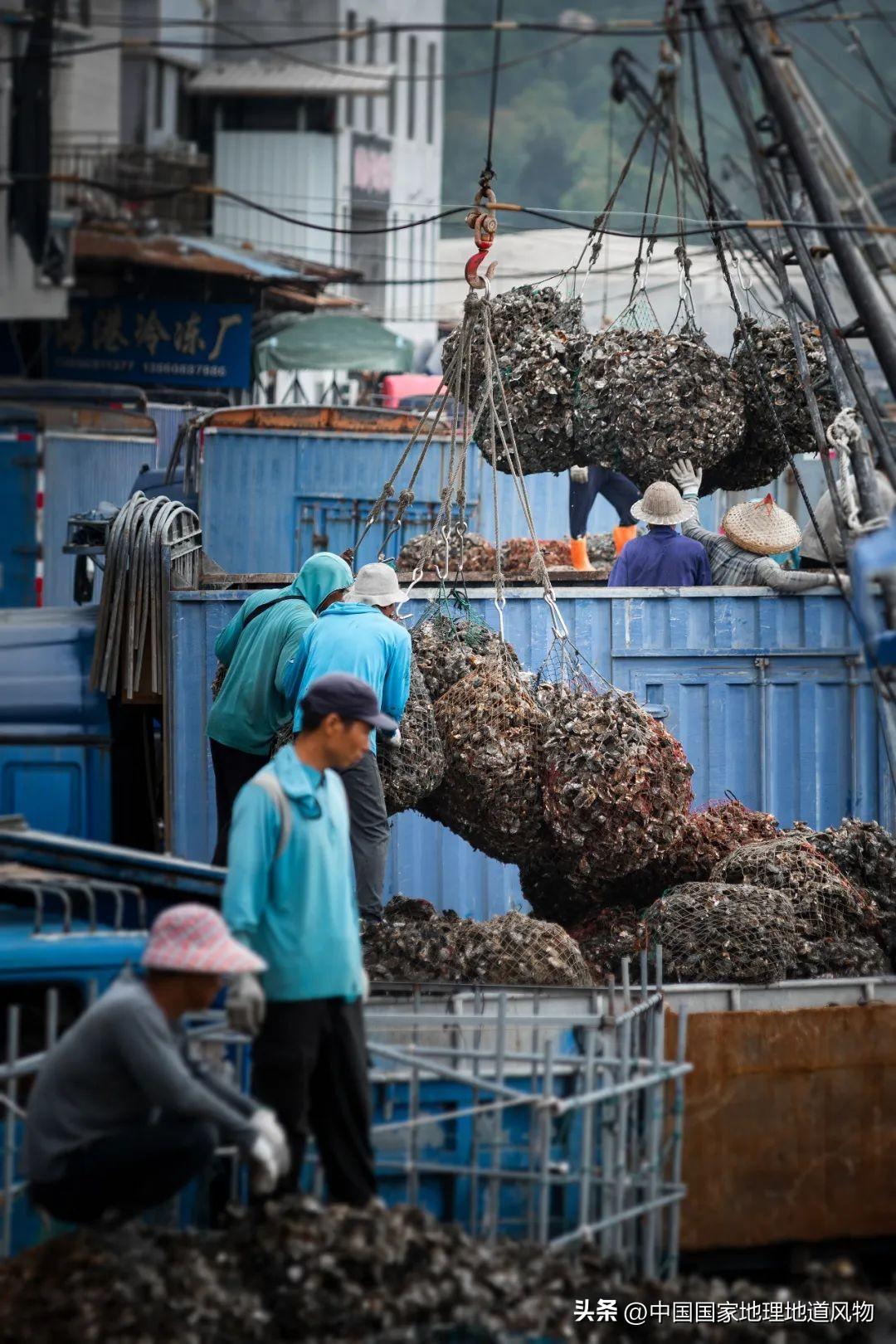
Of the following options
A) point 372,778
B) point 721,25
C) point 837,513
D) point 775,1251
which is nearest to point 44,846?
point 372,778

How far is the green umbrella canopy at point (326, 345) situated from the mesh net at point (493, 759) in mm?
19349

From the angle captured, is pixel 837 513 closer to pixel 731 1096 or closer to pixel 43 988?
pixel 731 1096

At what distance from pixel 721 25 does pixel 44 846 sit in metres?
4.56

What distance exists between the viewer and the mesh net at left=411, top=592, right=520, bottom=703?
28.0 ft

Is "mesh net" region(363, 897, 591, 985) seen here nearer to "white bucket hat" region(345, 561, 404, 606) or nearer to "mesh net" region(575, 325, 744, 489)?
"white bucket hat" region(345, 561, 404, 606)

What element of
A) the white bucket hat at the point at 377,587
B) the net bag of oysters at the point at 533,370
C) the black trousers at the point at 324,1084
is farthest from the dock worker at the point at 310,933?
the net bag of oysters at the point at 533,370

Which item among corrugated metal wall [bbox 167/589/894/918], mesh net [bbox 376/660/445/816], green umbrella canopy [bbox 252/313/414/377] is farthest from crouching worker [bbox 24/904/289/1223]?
green umbrella canopy [bbox 252/313/414/377]

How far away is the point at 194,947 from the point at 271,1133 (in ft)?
1.86

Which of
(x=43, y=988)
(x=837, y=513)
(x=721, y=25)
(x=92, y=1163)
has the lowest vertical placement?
(x=92, y=1163)

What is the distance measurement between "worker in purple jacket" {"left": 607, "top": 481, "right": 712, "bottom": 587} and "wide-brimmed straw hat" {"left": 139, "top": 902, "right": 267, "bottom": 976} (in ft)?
21.2

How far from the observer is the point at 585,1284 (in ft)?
16.5

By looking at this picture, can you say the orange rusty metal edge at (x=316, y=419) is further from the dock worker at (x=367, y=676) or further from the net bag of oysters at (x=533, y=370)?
the dock worker at (x=367, y=676)

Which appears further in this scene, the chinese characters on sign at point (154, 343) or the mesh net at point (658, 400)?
the chinese characters on sign at point (154, 343)

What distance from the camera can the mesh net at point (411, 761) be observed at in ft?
26.2
